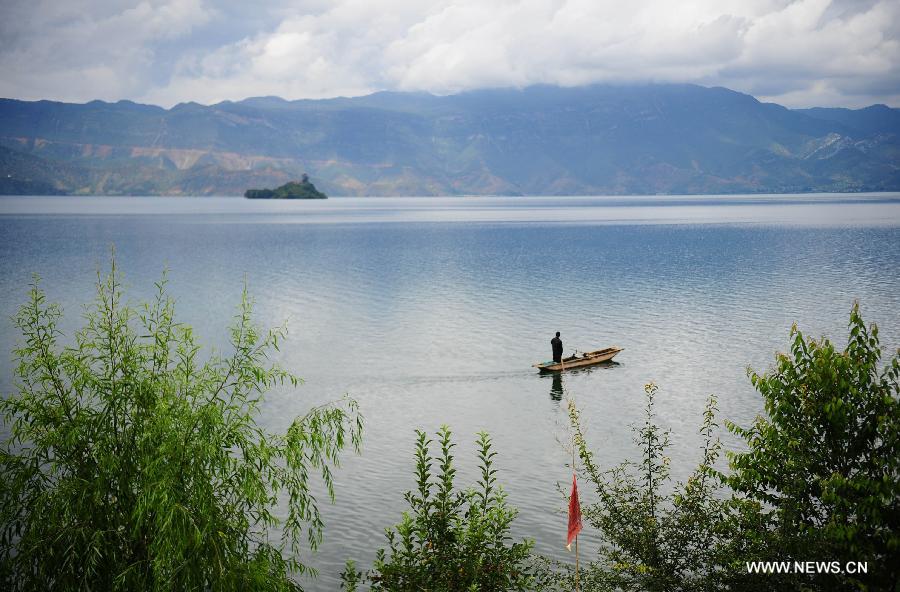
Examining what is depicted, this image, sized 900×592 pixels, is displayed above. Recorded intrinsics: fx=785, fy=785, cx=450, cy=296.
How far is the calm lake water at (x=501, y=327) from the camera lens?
4528cm

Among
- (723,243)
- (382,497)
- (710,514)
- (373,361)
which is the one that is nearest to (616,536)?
(710,514)

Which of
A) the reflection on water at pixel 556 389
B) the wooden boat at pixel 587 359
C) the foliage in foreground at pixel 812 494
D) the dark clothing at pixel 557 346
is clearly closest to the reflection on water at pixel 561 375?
the reflection on water at pixel 556 389

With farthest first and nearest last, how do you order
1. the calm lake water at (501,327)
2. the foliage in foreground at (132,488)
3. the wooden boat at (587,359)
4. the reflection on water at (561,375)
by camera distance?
the wooden boat at (587,359), the reflection on water at (561,375), the calm lake water at (501,327), the foliage in foreground at (132,488)

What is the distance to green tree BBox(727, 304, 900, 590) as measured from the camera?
17.5 metres

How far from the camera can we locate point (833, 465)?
19.7m

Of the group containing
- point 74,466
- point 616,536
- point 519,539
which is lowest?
point 519,539

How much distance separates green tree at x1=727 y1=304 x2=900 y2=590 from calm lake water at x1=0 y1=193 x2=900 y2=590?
50.9 feet

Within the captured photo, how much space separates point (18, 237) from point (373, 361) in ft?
539

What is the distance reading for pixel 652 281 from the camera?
122 m

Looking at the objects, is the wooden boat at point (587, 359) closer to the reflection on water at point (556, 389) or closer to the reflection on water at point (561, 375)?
the reflection on water at point (561, 375)

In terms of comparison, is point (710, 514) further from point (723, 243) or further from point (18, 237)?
point (18, 237)

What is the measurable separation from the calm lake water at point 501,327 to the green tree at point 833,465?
15.5m

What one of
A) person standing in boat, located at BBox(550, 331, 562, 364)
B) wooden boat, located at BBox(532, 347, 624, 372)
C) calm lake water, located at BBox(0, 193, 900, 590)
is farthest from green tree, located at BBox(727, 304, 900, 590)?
wooden boat, located at BBox(532, 347, 624, 372)

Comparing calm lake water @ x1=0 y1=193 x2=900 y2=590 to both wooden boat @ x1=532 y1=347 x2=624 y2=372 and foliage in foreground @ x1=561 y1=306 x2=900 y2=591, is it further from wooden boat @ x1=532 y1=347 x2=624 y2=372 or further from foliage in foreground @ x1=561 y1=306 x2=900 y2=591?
foliage in foreground @ x1=561 y1=306 x2=900 y2=591
